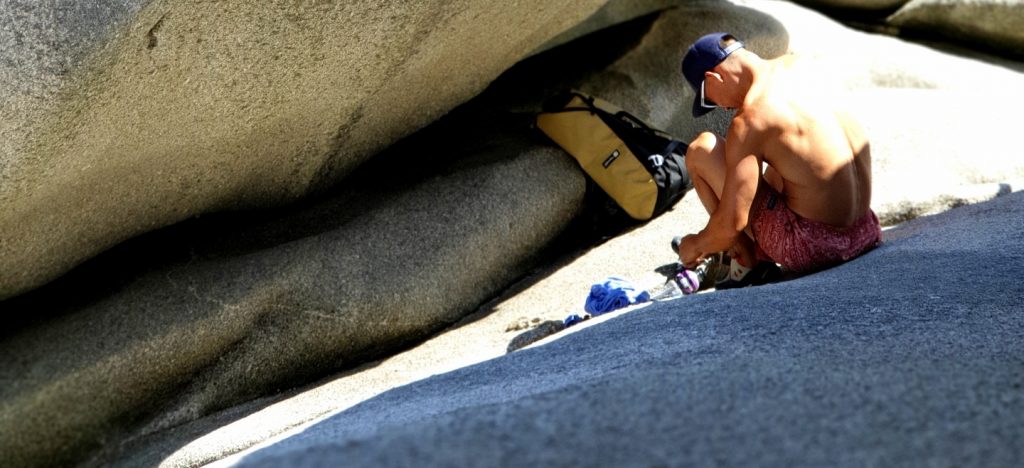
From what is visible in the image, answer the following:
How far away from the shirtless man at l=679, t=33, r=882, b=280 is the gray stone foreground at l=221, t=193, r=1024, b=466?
226 mm

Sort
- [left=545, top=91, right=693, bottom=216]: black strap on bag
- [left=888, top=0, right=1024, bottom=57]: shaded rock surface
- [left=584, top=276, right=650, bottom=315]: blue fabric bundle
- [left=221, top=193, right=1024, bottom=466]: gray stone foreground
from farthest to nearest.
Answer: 1. [left=888, top=0, right=1024, bottom=57]: shaded rock surface
2. [left=545, top=91, right=693, bottom=216]: black strap on bag
3. [left=584, top=276, right=650, bottom=315]: blue fabric bundle
4. [left=221, top=193, right=1024, bottom=466]: gray stone foreground

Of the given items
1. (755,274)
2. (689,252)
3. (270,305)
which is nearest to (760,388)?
(689,252)

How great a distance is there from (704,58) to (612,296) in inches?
39.7

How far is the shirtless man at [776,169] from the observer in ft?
12.1

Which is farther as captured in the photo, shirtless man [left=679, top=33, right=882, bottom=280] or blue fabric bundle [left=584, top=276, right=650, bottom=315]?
blue fabric bundle [left=584, top=276, right=650, bottom=315]

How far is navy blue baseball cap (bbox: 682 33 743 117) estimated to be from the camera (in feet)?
12.9

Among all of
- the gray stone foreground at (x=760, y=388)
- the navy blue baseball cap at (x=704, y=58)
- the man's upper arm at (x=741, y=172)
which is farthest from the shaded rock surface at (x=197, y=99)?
the gray stone foreground at (x=760, y=388)

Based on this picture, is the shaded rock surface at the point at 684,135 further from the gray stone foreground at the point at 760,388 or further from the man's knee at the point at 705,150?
the man's knee at the point at 705,150

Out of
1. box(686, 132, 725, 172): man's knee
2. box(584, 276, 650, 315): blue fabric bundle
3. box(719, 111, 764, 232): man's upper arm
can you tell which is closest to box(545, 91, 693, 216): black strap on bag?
box(686, 132, 725, 172): man's knee

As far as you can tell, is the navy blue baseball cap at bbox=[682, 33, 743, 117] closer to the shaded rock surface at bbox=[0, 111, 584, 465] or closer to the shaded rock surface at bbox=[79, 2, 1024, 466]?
the shaded rock surface at bbox=[79, 2, 1024, 466]

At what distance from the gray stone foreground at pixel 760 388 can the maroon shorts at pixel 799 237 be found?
7.8 inches

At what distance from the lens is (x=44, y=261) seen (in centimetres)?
381

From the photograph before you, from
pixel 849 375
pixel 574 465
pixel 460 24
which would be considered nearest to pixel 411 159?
pixel 460 24

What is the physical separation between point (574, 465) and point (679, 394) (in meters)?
0.41
